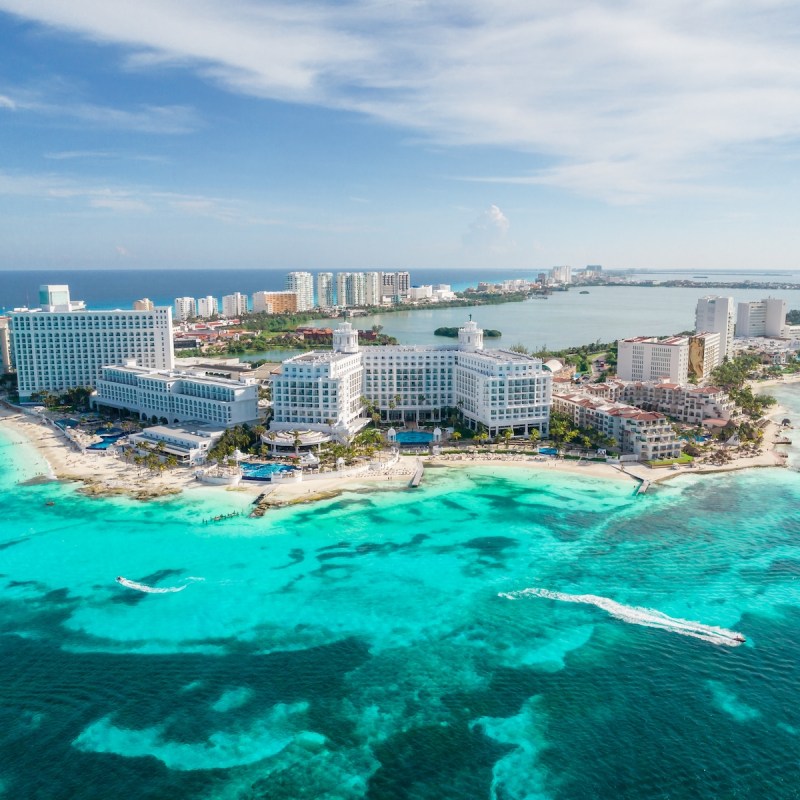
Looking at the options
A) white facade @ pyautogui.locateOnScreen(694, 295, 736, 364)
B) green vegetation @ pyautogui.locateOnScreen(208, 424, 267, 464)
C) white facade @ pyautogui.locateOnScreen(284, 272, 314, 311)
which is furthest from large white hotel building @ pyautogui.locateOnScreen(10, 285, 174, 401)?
white facade @ pyautogui.locateOnScreen(284, 272, 314, 311)

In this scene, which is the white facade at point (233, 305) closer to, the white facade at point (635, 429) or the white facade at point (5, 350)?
the white facade at point (5, 350)

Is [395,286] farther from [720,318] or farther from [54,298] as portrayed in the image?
[54,298]

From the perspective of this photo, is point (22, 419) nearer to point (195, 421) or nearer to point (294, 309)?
point (195, 421)

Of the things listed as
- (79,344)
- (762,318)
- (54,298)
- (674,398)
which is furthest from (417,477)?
(762,318)

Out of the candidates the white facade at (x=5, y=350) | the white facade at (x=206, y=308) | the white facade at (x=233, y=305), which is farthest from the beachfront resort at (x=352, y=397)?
the white facade at (x=233, y=305)

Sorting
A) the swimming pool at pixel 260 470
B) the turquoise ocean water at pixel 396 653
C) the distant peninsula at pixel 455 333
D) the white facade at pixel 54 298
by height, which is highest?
the white facade at pixel 54 298

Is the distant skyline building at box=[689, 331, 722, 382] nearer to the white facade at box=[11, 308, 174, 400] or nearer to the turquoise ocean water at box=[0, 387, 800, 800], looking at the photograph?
the turquoise ocean water at box=[0, 387, 800, 800]
